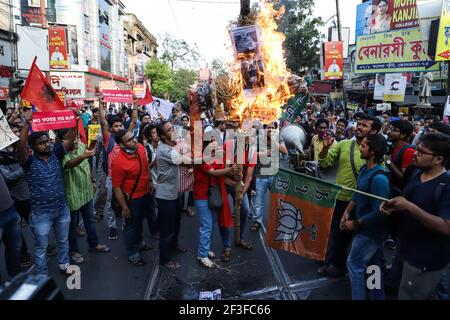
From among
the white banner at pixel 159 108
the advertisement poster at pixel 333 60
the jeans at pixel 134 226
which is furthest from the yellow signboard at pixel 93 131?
the advertisement poster at pixel 333 60

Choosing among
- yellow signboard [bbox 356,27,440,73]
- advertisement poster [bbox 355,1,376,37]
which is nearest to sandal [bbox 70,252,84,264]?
yellow signboard [bbox 356,27,440,73]

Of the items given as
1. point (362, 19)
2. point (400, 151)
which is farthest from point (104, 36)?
point (400, 151)

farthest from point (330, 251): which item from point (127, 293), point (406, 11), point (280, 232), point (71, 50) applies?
point (71, 50)

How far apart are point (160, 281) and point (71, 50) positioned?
30.8 m

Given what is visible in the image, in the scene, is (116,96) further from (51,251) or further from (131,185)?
(131,185)

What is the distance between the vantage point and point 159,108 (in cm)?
987

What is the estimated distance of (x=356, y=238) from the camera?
3408 mm

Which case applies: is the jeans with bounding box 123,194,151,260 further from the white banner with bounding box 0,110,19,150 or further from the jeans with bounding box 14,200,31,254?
the white banner with bounding box 0,110,19,150

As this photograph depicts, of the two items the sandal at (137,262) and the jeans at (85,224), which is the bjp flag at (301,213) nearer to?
the sandal at (137,262)

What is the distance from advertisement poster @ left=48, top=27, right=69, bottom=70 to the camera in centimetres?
2114

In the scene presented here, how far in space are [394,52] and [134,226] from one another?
1203cm

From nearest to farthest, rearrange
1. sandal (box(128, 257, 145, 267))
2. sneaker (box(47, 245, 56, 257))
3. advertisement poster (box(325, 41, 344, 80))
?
sandal (box(128, 257, 145, 267)), sneaker (box(47, 245, 56, 257)), advertisement poster (box(325, 41, 344, 80))

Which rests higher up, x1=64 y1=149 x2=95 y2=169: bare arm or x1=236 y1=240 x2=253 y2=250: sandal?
x1=64 y1=149 x2=95 y2=169: bare arm

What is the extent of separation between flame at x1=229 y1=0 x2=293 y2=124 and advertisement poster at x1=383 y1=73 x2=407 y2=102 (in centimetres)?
751
